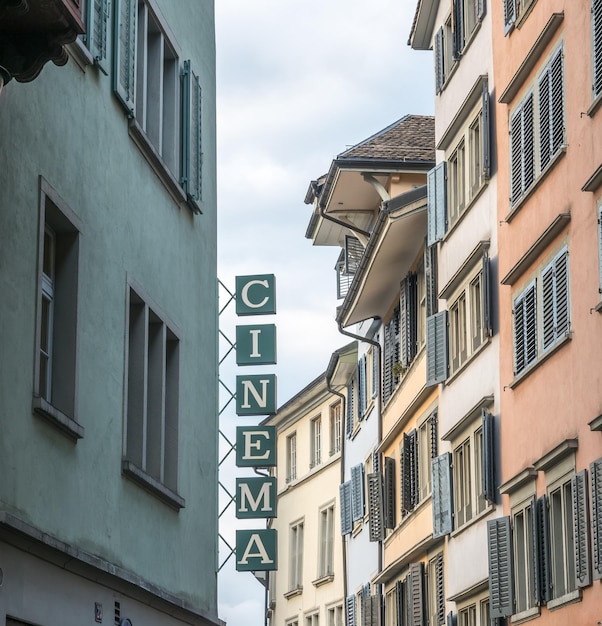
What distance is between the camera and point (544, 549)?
19500 millimetres

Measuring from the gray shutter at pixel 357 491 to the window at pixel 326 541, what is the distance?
609 cm

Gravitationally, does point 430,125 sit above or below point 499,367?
above

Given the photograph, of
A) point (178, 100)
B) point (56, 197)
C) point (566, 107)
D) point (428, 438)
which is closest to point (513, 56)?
point (566, 107)

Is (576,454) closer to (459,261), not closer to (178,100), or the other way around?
(178,100)

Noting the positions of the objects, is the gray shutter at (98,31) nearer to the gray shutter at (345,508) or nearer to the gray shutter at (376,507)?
the gray shutter at (376,507)

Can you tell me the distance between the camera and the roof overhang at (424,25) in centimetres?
2958

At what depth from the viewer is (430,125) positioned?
119 ft

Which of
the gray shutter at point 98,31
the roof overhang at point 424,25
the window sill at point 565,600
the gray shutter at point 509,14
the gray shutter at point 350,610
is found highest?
the roof overhang at point 424,25

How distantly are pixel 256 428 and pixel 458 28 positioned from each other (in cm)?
1412

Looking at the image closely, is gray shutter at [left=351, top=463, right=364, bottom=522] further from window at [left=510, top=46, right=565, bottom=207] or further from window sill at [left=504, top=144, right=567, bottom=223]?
window at [left=510, top=46, right=565, bottom=207]

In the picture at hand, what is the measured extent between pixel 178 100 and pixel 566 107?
4.90 meters

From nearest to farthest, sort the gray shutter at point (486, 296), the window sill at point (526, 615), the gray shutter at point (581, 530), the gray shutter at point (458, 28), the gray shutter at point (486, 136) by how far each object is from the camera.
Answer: the gray shutter at point (581, 530) < the window sill at point (526, 615) < the gray shutter at point (486, 296) < the gray shutter at point (486, 136) < the gray shutter at point (458, 28)

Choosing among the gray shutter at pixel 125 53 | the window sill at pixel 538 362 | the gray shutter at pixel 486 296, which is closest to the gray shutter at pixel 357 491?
the gray shutter at pixel 486 296

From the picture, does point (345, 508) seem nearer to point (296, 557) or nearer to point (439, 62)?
point (296, 557)
